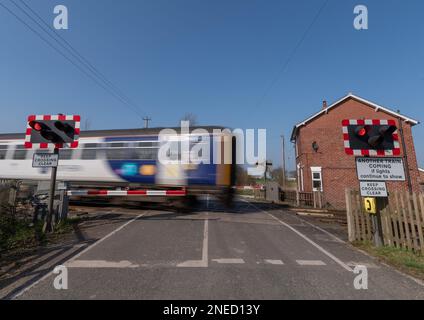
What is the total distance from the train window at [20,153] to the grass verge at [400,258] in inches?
610

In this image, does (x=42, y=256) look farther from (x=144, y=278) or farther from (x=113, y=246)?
(x=144, y=278)

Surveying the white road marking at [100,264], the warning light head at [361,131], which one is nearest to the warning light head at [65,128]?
the white road marking at [100,264]

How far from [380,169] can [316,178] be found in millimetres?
14235

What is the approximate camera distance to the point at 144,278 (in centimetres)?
367

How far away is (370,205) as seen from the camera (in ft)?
19.6

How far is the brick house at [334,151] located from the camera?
18.8 metres

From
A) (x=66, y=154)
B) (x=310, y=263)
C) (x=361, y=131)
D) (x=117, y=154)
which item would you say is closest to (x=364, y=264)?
(x=310, y=263)

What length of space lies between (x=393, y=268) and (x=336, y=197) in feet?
51.8

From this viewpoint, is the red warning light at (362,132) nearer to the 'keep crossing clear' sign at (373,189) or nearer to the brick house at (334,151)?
the 'keep crossing clear' sign at (373,189)

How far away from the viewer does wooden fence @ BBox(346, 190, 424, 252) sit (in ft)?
17.9

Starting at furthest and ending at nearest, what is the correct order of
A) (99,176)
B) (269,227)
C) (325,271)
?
(99,176), (269,227), (325,271)
